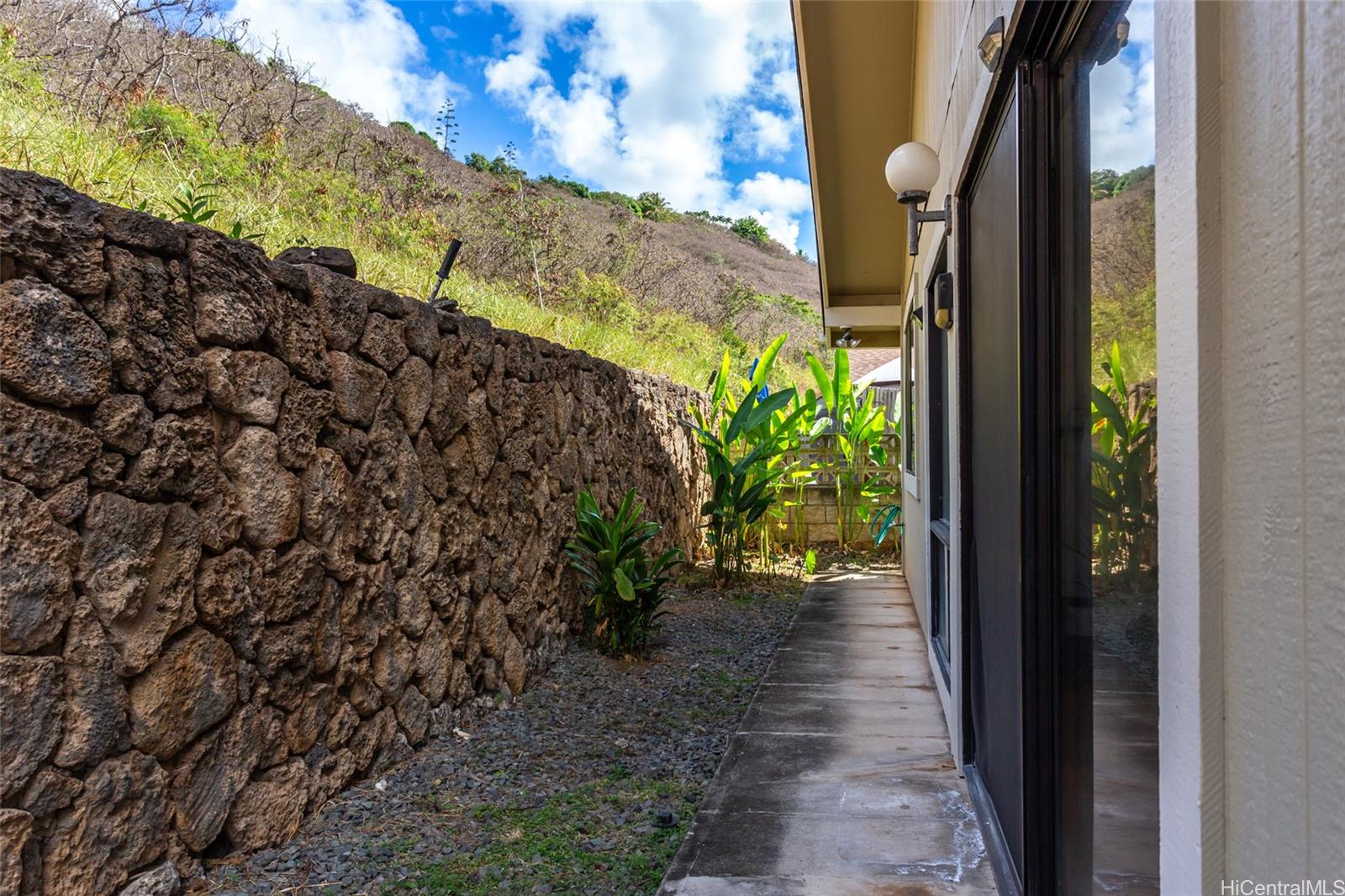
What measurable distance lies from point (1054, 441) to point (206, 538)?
2283 mm

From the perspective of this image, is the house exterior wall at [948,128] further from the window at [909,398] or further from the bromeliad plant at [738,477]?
the bromeliad plant at [738,477]

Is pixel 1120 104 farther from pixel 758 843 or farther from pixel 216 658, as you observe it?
pixel 216 658

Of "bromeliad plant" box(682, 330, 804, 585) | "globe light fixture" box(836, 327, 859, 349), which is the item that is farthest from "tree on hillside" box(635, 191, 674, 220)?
"bromeliad plant" box(682, 330, 804, 585)

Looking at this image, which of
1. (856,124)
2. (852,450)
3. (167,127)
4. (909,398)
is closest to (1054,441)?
(856,124)

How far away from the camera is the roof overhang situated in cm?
549

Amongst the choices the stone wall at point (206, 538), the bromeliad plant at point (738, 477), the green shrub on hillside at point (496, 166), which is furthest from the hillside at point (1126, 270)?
the green shrub on hillside at point (496, 166)

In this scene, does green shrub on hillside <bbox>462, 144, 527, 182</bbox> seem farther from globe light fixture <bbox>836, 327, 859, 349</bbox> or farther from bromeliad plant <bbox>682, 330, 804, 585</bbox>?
bromeliad plant <bbox>682, 330, 804, 585</bbox>

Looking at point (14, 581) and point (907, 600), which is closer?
point (14, 581)

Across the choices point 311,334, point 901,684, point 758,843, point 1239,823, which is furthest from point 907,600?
point 1239,823

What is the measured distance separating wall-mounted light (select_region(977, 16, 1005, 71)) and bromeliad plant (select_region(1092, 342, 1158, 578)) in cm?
99

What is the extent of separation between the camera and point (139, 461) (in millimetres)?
2338

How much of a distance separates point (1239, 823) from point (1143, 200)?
84 cm

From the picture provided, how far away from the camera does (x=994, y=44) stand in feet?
7.02

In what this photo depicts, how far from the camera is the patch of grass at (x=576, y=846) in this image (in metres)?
2.63
